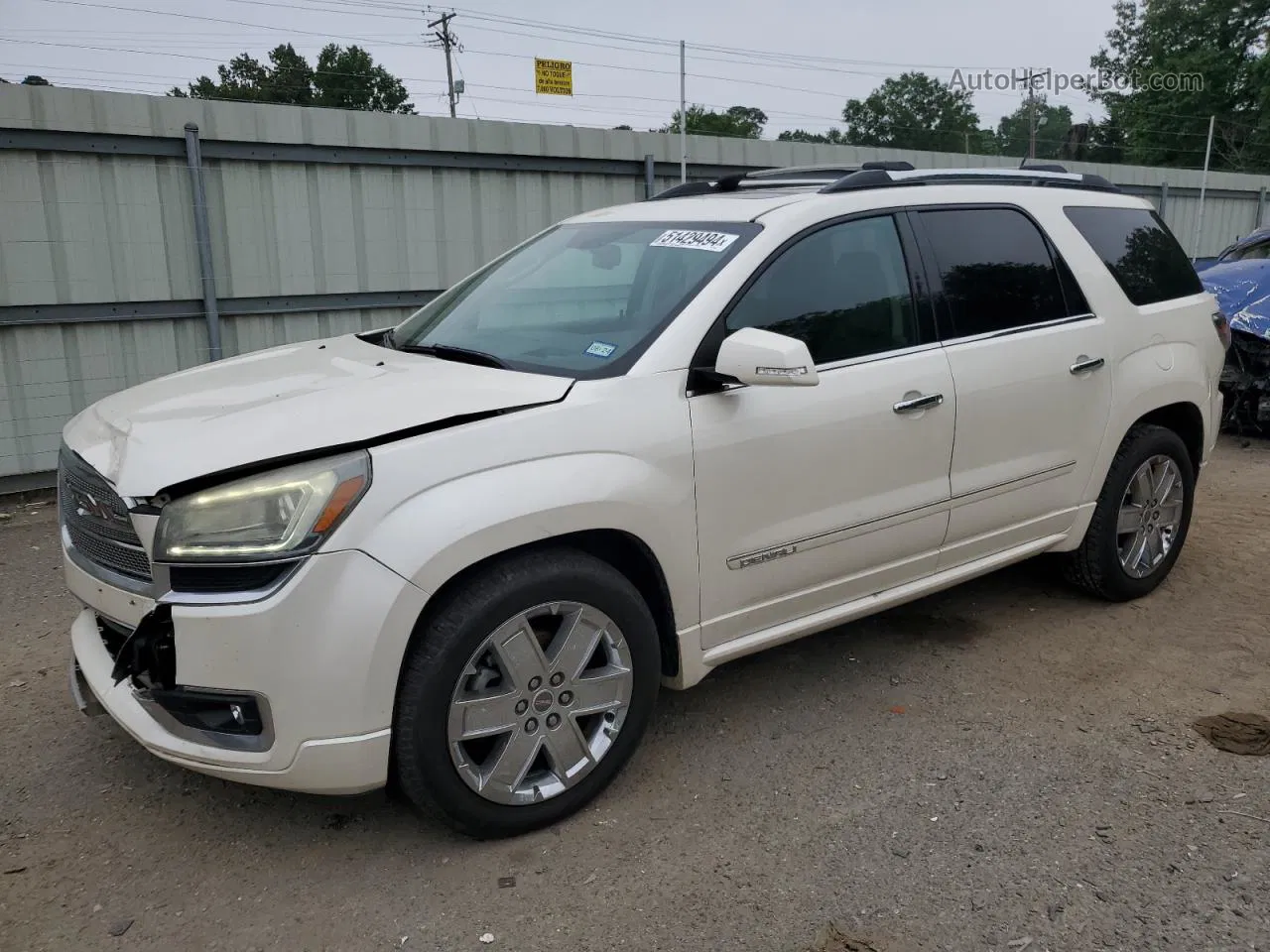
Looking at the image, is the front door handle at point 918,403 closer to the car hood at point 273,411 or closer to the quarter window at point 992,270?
the quarter window at point 992,270

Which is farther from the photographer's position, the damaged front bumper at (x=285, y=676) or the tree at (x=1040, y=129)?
the tree at (x=1040, y=129)

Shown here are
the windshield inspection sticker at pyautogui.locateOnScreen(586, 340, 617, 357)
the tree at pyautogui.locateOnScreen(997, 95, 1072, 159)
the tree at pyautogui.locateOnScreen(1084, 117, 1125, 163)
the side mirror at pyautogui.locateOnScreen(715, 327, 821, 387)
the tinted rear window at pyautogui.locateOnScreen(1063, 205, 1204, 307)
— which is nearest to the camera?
the side mirror at pyautogui.locateOnScreen(715, 327, 821, 387)

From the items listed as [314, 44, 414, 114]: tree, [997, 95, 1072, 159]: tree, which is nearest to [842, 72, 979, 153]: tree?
[997, 95, 1072, 159]: tree

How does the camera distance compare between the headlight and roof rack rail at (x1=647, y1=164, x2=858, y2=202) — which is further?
roof rack rail at (x1=647, y1=164, x2=858, y2=202)

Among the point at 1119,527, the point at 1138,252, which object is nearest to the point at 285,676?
the point at 1119,527

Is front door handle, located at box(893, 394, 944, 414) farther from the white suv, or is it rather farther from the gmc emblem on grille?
the gmc emblem on grille

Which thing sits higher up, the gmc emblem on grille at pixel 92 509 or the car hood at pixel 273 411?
the car hood at pixel 273 411

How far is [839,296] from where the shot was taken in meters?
3.57

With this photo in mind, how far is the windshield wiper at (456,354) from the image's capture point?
3.27 m

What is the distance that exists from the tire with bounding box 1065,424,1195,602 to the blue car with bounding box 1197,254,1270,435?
411 cm

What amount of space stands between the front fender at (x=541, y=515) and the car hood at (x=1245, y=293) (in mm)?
6826

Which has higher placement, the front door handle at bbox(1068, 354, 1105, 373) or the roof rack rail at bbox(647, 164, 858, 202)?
the roof rack rail at bbox(647, 164, 858, 202)

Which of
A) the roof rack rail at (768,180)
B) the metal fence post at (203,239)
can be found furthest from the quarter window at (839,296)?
the metal fence post at (203,239)

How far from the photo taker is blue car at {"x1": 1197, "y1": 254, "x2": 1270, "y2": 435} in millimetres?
8195
